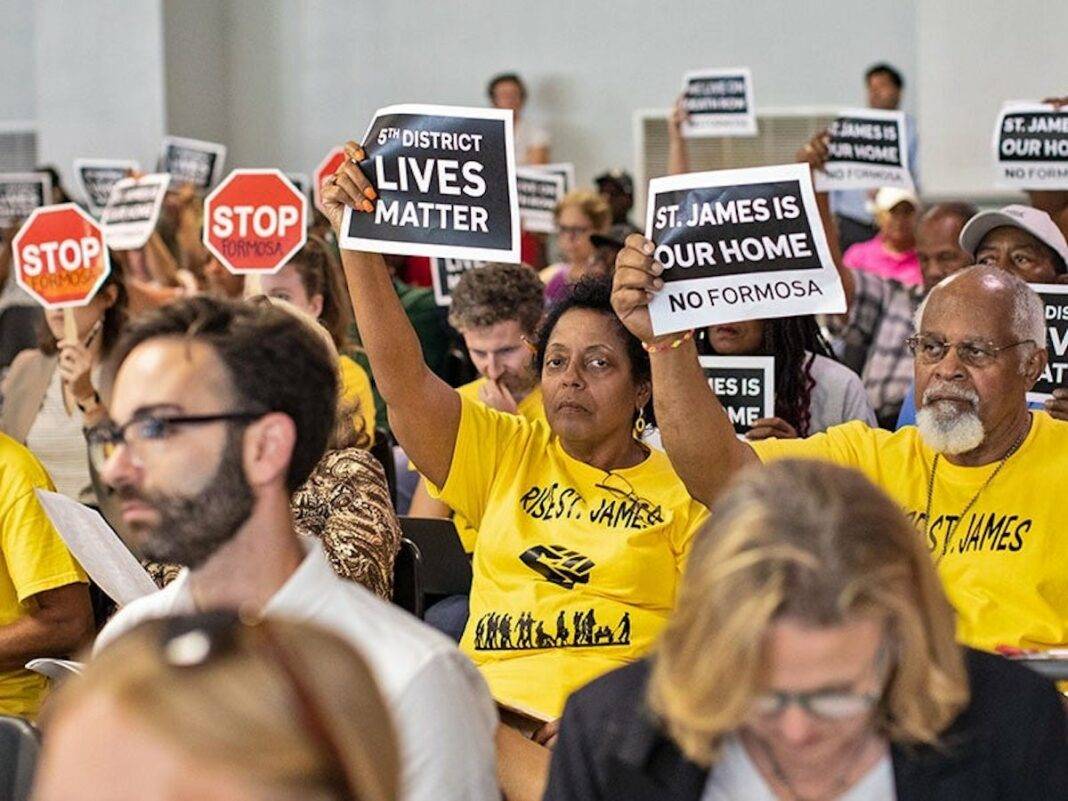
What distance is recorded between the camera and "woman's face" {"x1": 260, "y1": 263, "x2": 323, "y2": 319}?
5.69 metres

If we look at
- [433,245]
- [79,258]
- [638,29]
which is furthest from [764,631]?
[638,29]

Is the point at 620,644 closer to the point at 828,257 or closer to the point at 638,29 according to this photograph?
the point at 828,257

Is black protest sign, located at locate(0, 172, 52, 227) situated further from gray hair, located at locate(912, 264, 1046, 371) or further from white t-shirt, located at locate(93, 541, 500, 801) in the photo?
white t-shirt, located at locate(93, 541, 500, 801)

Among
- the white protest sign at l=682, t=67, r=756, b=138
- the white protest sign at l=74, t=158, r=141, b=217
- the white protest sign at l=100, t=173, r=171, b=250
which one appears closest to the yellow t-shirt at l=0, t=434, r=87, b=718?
the white protest sign at l=100, t=173, r=171, b=250

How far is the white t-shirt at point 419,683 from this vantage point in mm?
2252

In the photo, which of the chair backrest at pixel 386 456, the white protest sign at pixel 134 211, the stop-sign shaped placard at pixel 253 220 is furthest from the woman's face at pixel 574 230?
the chair backrest at pixel 386 456

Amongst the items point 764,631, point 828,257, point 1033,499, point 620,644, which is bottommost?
point 620,644

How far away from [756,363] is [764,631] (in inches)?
108

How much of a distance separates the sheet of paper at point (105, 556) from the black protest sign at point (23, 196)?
5.29m

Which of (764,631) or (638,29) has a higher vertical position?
(638,29)

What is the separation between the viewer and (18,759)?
2.87 m

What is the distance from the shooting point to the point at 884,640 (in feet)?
6.57

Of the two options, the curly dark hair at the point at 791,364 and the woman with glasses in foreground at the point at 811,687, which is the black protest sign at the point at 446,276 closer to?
the curly dark hair at the point at 791,364

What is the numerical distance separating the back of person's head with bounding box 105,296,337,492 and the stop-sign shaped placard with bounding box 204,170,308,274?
9.75 feet
